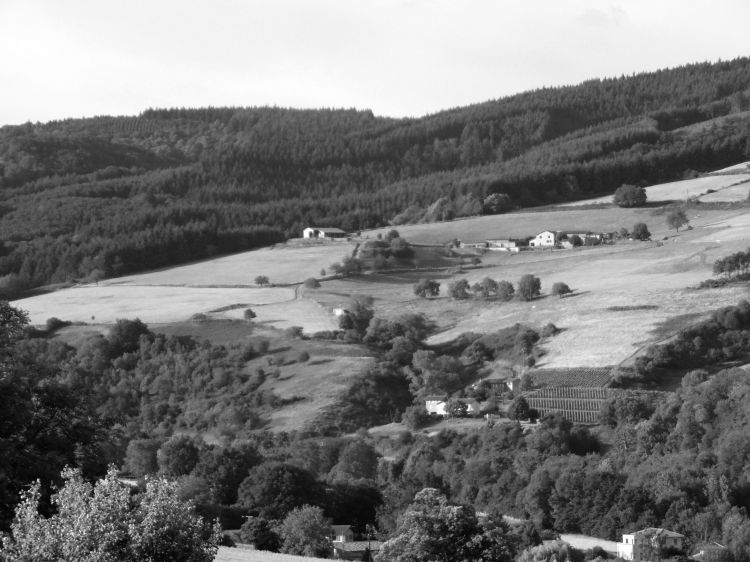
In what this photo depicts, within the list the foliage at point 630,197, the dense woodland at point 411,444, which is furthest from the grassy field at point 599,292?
the foliage at point 630,197

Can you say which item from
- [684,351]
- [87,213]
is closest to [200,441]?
[684,351]

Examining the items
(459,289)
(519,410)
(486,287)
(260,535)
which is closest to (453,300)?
(459,289)

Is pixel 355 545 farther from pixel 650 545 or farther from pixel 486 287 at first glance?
pixel 486 287

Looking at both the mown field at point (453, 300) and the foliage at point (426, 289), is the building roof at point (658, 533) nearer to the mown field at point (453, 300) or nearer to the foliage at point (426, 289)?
the mown field at point (453, 300)

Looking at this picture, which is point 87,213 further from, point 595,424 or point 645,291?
point 595,424

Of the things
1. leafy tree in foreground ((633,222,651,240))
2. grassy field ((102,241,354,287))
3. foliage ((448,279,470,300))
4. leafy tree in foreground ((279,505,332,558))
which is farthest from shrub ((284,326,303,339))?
leafy tree in foreground ((279,505,332,558))

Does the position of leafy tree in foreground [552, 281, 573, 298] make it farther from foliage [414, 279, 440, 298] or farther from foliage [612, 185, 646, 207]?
foliage [612, 185, 646, 207]
